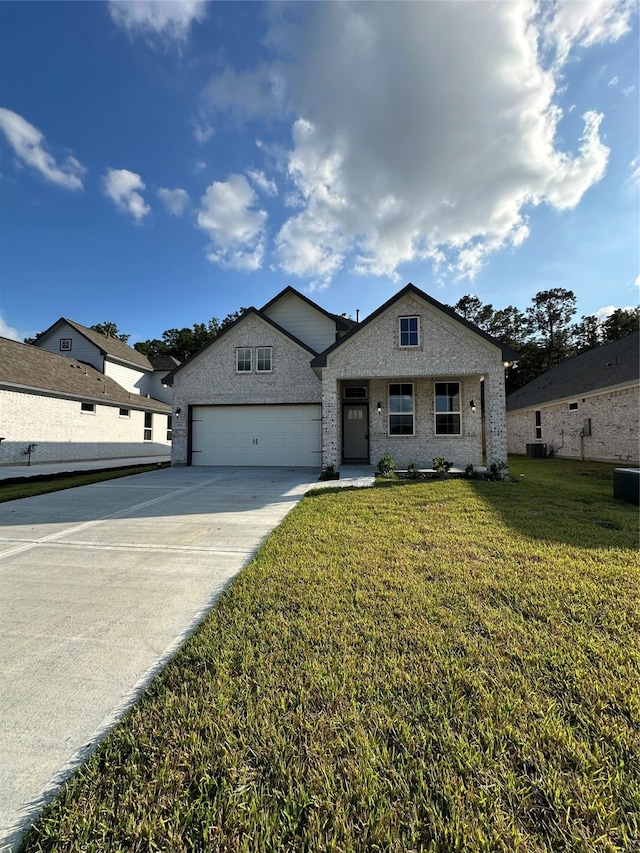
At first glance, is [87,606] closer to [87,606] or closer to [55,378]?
[87,606]

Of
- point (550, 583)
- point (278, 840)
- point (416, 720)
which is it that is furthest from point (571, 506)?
point (278, 840)

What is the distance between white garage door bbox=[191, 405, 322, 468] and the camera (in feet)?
46.1

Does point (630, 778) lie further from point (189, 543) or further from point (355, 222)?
point (355, 222)

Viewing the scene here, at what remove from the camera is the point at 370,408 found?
13.1 metres

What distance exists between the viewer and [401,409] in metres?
12.8

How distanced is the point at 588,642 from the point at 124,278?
996 inches

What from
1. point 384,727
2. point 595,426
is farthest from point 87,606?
point 595,426

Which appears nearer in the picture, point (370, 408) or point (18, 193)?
point (370, 408)

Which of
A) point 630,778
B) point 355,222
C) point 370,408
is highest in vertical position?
point 355,222

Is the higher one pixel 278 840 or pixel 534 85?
pixel 534 85

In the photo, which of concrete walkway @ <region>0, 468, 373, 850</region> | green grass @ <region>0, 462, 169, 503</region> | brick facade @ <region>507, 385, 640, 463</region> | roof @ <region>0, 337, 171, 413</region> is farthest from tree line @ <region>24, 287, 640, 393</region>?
concrete walkway @ <region>0, 468, 373, 850</region>

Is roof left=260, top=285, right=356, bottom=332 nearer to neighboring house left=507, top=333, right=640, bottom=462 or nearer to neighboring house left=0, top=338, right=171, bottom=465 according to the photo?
neighboring house left=0, top=338, right=171, bottom=465

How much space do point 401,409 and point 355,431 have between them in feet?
6.96

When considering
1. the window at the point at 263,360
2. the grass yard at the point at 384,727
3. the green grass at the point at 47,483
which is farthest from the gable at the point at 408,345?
the grass yard at the point at 384,727
